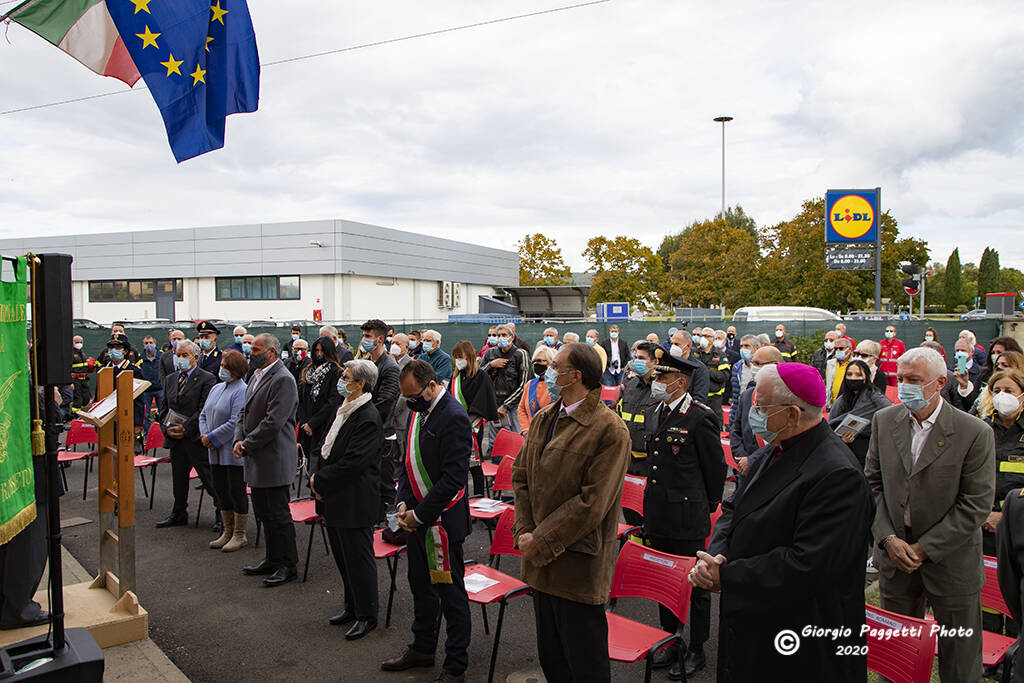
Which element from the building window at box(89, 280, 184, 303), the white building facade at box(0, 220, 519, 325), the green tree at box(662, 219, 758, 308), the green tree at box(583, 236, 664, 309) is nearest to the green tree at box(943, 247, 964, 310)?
the green tree at box(662, 219, 758, 308)

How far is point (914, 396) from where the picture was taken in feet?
12.1

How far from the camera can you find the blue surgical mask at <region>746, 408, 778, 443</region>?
9.00 feet

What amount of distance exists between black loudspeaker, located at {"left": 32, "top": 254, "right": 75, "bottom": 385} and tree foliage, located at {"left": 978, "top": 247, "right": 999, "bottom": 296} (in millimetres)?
82321

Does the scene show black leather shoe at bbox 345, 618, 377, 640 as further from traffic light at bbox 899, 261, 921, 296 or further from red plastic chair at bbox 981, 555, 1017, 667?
traffic light at bbox 899, 261, 921, 296

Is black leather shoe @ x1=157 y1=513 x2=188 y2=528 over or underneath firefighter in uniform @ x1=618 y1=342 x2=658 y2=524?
underneath

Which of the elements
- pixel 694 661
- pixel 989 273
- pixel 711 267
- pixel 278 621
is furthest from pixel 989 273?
pixel 278 621

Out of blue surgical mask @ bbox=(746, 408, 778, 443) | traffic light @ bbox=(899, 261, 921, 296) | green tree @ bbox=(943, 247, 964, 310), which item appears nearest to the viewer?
blue surgical mask @ bbox=(746, 408, 778, 443)

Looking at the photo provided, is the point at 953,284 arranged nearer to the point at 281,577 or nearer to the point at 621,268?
the point at 621,268

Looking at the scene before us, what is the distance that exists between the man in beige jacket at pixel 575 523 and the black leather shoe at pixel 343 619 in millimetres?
2263

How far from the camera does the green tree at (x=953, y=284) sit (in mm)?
67938

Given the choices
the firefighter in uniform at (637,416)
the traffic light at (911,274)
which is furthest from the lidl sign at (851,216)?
the firefighter in uniform at (637,416)

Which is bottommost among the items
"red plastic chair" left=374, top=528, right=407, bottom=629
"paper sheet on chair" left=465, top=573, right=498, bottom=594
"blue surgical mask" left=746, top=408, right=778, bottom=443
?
"red plastic chair" left=374, top=528, right=407, bottom=629

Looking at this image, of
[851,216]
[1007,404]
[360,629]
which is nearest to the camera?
[1007,404]

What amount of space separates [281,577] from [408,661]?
2049 mm
